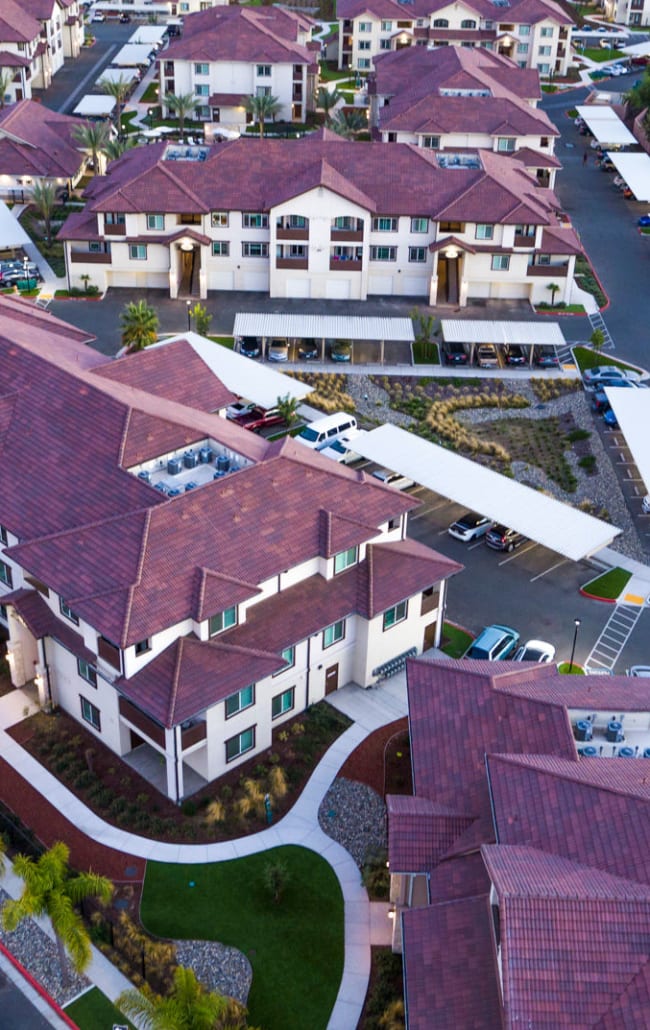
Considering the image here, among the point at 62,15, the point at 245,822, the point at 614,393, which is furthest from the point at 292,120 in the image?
the point at 245,822

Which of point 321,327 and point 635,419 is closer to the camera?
point 635,419

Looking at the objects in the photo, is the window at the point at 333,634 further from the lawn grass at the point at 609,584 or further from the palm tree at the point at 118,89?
the palm tree at the point at 118,89

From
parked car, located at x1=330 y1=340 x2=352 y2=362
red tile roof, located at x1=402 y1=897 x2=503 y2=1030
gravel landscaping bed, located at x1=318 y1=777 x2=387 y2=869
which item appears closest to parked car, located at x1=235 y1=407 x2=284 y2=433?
parked car, located at x1=330 y1=340 x2=352 y2=362

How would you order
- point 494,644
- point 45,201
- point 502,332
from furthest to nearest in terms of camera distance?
point 45,201, point 502,332, point 494,644

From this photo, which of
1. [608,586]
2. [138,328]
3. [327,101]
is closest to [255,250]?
[138,328]

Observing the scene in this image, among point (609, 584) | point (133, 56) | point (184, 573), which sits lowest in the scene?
point (609, 584)

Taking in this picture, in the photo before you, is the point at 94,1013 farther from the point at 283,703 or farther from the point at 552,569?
the point at 552,569

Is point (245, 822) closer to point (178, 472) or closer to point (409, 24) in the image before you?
point (178, 472)

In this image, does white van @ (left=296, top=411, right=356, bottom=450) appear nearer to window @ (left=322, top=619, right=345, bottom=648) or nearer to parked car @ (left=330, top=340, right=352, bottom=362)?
parked car @ (left=330, top=340, right=352, bottom=362)

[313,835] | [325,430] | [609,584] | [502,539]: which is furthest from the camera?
[325,430]
